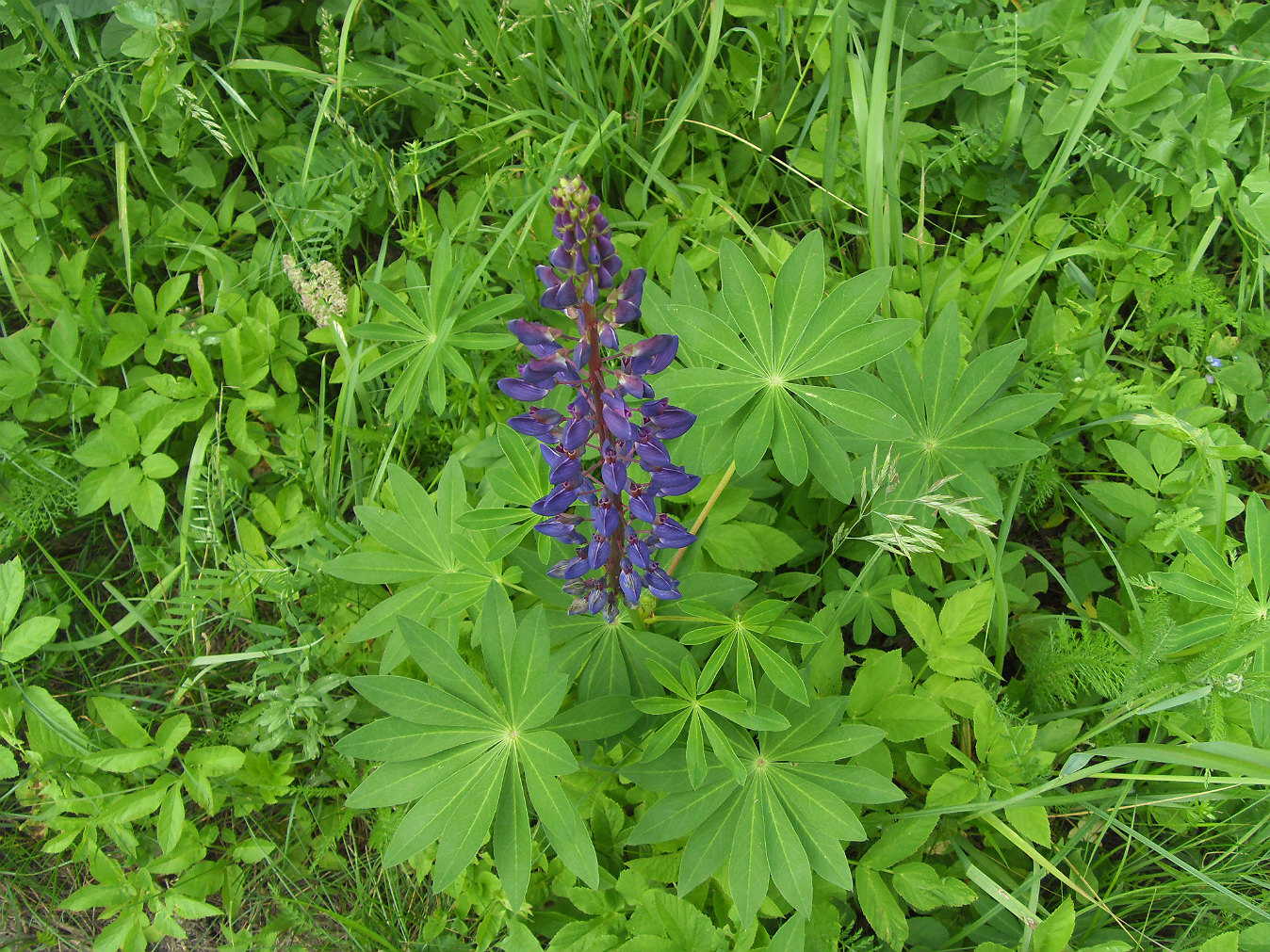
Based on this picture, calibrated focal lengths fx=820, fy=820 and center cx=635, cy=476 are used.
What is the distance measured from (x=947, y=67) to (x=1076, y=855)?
316 cm

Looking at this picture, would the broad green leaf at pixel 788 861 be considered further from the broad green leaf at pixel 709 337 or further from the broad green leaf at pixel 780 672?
the broad green leaf at pixel 709 337

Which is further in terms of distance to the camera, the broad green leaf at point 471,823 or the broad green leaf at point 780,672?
the broad green leaf at point 780,672

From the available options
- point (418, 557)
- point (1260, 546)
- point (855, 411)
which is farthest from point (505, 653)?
point (1260, 546)

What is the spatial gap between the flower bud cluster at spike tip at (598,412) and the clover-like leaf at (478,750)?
0.83 ft

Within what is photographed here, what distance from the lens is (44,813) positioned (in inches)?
117

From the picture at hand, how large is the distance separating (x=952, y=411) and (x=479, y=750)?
1709mm

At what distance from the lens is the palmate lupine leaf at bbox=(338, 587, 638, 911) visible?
2.00 meters

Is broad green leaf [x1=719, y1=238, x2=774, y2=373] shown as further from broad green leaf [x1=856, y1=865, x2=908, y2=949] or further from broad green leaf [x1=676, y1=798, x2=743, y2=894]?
broad green leaf [x1=856, y1=865, x2=908, y2=949]

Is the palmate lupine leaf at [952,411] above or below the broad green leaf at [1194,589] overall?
above

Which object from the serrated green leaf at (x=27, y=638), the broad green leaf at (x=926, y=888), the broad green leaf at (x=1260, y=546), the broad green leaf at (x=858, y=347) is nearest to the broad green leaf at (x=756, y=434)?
the broad green leaf at (x=858, y=347)

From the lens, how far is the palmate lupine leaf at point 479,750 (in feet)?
6.55

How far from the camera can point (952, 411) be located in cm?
254

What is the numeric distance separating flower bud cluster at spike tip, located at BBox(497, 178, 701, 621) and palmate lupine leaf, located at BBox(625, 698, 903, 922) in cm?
56

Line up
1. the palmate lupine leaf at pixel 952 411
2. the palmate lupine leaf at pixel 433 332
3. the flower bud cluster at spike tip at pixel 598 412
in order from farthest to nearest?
the palmate lupine leaf at pixel 433 332, the palmate lupine leaf at pixel 952 411, the flower bud cluster at spike tip at pixel 598 412
